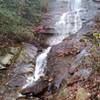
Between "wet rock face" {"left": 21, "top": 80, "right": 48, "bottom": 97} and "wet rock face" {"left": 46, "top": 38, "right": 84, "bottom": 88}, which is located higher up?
"wet rock face" {"left": 46, "top": 38, "right": 84, "bottom": 88}

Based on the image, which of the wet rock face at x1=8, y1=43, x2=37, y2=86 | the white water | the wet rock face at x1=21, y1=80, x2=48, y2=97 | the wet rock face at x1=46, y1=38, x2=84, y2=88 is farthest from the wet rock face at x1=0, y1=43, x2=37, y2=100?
the wet rock face at x1=46, y1=38, x2=84, y2=88

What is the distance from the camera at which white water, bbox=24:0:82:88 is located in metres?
12.8

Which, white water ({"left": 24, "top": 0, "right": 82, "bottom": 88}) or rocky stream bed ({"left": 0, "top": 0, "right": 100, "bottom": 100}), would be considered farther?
white water ({"left": 24, "top": 0, "right": 82, "bottom": 88})

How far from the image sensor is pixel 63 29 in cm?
1802

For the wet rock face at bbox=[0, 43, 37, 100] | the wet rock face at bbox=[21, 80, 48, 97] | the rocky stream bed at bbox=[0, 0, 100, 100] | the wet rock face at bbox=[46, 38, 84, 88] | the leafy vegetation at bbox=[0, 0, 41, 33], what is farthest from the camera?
the leafy vegetation at bbox=[0, 0, 41, 33]

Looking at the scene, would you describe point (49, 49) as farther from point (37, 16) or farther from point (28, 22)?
point (37, 16)

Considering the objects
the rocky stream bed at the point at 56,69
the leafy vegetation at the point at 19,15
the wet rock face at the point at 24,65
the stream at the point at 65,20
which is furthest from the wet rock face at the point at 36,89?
the leafy vegetation at the point at 19,15

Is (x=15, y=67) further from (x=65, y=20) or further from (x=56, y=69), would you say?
(x=65, y=20)

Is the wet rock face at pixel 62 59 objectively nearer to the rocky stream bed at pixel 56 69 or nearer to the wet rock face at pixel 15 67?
the rocky stream bed at pixel 56 69

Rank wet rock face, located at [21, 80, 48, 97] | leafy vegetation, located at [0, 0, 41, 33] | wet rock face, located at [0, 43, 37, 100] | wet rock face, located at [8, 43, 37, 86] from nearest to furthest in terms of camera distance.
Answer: wet rock face, located at [21, 80, 48, 97], wet rock face, located at [0, 43, 37, 100], wet rock face, located at [8, 43, 37, 86], leafy vegetation, located at [0, 0, 41, 33]

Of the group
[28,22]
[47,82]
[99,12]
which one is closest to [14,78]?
[47,82]

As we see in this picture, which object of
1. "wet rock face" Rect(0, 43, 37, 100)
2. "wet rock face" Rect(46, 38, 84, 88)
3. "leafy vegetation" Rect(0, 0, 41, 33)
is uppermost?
"leafy vegetation" Rect(0, 0, 41, 33)

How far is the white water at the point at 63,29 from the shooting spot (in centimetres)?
1276

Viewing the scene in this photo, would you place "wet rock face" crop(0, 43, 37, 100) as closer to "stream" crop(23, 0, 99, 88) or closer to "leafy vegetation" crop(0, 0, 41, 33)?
"stream" crop(23, 0, 99, 88)
